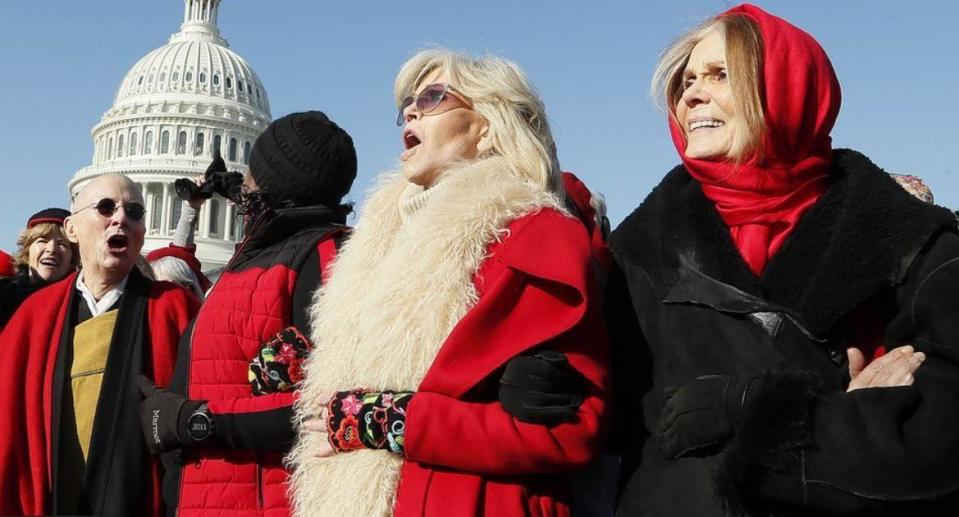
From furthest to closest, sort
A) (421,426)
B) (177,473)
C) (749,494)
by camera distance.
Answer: (177,473) → (421,426) → (749,494)

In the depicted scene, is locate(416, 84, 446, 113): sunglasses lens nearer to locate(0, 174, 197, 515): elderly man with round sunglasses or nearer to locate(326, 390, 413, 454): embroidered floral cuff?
locate(326, 390, 413, 454): embroidered floral cuff

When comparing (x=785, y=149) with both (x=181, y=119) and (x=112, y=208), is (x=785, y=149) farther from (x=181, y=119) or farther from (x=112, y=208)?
(x=181, y=119)

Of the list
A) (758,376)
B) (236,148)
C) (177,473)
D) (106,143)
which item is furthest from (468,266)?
(106,143)

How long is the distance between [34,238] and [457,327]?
11.7 ft

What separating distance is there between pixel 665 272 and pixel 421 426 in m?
0.55

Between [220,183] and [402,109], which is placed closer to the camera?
[402,109]

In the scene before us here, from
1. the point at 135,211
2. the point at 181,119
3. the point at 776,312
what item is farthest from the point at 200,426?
the point at 181,119

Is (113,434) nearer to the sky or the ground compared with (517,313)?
nearer to the ground

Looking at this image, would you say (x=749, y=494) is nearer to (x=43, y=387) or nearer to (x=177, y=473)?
(x=177, y=473)

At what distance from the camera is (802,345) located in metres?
1.91

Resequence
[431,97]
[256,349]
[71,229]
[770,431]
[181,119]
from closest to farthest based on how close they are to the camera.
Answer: [770,431] → [431,97] → [256,349] → [71,229] → [181,119]

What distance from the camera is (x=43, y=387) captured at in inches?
140

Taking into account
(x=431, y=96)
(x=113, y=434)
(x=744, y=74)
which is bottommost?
(x=113, y=434)

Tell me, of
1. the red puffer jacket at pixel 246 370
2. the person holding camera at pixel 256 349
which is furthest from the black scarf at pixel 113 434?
A: the red puffer jacket at pixel 246 370
